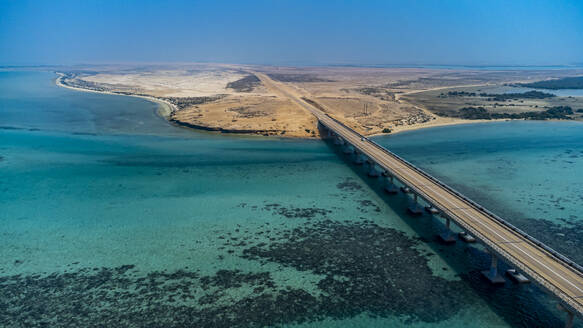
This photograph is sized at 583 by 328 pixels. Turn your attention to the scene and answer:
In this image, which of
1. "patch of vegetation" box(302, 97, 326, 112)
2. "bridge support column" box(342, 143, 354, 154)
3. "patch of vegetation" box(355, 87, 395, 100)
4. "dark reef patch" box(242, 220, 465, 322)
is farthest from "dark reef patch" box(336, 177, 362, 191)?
"patch of vegetation" box(355, 87, 395, 100)

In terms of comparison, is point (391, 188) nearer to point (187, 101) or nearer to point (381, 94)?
point (187, 101)

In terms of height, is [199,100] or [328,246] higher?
[199,100]

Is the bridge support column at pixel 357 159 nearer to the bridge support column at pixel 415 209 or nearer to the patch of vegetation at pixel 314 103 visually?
the bridge support column at pixel 415 209

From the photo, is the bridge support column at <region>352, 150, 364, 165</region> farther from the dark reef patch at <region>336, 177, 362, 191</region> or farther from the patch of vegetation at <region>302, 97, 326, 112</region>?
the patch of vegetation at <region>302, 97, 326, 112</region>

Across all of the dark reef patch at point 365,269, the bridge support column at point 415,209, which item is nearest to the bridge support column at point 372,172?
the bridge support column at point 415,209

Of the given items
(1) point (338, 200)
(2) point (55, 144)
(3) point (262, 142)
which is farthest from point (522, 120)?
(2) point (55, 144)

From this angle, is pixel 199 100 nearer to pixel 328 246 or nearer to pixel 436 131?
pixel 436 131

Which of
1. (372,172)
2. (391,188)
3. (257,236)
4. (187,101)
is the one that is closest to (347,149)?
(372,172)
